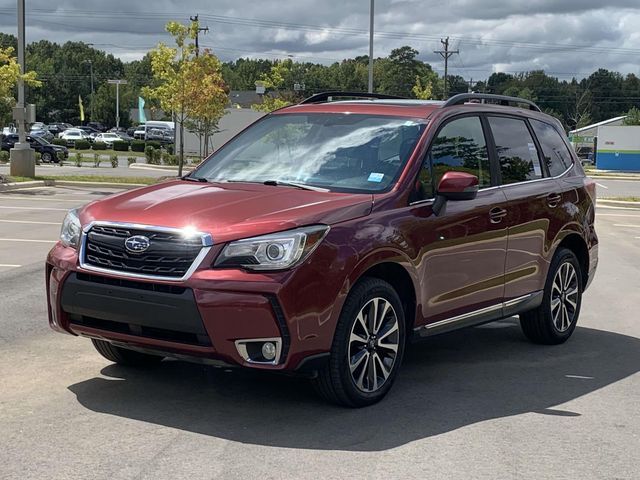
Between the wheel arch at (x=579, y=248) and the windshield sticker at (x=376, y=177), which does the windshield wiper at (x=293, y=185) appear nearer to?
the windshield sticker at (x=376, y=177)

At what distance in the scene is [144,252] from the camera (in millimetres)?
4828

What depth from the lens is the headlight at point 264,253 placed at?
15.5ft

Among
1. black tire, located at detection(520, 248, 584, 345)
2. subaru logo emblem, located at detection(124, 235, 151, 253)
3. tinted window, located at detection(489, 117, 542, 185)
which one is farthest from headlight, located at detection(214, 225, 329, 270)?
black tire, located at detection(520, 248, 584, 345)

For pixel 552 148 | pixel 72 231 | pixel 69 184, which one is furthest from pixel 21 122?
pixel 72 231

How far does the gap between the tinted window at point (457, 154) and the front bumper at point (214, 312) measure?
1402mm

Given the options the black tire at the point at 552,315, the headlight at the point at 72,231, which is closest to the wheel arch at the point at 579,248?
the black tire at the point at 552,315

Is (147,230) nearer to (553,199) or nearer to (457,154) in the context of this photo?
(457,154)

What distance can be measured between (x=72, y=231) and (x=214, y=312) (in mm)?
1250

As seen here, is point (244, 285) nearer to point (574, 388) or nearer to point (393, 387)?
point (393, 387)

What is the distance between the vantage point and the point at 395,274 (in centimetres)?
560

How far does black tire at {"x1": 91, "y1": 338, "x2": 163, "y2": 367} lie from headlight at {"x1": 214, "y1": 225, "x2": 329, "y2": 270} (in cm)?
160

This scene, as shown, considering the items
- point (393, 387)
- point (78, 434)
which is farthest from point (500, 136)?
point (78, 434)

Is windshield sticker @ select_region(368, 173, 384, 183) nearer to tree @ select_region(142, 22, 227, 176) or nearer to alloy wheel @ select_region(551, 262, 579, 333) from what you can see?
alloy wheel @ select_region(551, 262, 579, 333)

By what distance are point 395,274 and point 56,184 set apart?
22.0 m
